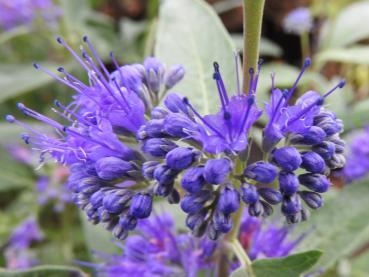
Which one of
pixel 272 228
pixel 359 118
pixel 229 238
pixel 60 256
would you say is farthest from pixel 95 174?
pixel 60 256

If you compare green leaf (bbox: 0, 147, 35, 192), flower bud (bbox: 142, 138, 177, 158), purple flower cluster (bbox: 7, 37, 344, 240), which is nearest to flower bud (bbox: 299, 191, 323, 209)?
purple flower cluster (bbox: 7, 37, 344, 240)

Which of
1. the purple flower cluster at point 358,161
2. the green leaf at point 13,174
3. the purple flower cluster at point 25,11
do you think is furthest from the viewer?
the purple flower cluster at point 25,11

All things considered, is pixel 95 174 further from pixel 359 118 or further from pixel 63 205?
pixel 63 205

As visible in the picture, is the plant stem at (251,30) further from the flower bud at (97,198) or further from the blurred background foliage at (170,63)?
the flower bud at (97,198)

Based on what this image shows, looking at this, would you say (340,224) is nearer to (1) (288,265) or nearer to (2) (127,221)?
(1) (288,265)

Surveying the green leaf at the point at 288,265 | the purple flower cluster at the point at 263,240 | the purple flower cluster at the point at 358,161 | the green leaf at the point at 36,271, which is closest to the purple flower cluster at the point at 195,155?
the green leaf at the point at 288,265

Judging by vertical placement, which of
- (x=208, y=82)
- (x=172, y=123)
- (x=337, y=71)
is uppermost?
(x=337, y=71)

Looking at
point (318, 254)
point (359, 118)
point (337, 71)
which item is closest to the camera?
point (318, 254)
